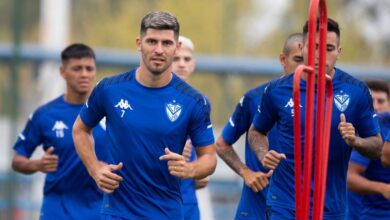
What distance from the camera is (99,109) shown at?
9641 mm

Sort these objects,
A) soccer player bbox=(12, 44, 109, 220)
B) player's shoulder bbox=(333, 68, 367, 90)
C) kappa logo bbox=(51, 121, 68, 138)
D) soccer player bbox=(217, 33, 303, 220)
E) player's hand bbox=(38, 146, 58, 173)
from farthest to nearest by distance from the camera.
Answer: kappa logo bbox=(51, 121, 68, 138)
soccer player bbox=(12, 44, 109, 220)
player's hand bbox=(38, 146, 58, 173)
soccer player bbox=(217, 33, 303, 220)
player's shoulder bbox=(333, 68, 367, 90)

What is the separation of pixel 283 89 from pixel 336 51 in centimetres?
55

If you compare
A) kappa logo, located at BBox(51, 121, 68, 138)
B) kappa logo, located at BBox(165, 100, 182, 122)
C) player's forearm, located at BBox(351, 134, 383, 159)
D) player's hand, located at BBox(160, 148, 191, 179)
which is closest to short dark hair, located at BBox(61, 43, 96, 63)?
kappa logo, located at BBox(51, 121, 68, 138)

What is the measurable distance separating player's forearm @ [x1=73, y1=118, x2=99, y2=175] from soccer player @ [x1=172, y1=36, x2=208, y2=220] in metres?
1.91

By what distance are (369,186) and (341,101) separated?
1446 millimetres

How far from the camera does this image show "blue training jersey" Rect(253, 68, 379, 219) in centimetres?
957

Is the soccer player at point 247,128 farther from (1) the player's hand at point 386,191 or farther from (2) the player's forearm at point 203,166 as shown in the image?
(2) the player's forearm at point 203,166

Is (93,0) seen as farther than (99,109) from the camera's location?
Yes

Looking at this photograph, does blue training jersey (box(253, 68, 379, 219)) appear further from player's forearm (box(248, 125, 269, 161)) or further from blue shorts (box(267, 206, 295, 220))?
player's forearm (box(248, 125, 269, 161))

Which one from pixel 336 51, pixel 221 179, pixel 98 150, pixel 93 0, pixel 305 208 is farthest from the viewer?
pixel 93 0

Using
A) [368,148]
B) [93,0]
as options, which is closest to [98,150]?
[368,148]

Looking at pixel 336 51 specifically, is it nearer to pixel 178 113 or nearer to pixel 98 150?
pixel 178 113

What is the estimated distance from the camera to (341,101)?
9.55 m

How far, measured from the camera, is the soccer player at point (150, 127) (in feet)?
30.9
